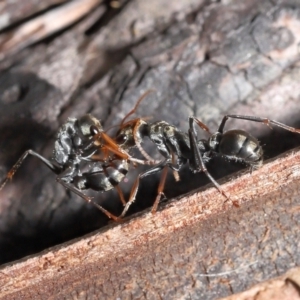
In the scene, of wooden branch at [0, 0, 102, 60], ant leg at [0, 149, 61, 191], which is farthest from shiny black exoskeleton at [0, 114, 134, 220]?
wooden branch at [0, 0, 102, 60]

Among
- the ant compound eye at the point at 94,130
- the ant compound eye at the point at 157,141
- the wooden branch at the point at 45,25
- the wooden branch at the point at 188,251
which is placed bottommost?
the ant compound eye at the point at 157,141

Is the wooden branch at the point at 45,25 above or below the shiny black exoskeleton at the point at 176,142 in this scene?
above

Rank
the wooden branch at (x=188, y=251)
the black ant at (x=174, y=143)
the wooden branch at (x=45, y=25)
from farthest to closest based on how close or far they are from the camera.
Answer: the wooden branch at (x=45, y=25) → the black ant at (x=174, y=143) → the wooden branch at (x=188, y=251)

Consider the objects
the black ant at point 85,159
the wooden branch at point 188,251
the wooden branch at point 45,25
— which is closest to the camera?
the wooden branch at point 188,251

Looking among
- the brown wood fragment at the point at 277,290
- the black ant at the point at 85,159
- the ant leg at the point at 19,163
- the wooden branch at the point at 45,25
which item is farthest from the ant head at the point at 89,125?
the brown wood fragment at the point at 277,290

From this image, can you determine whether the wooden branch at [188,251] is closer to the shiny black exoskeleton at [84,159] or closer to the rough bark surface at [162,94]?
the shiny black exoskeleton at [84,159]

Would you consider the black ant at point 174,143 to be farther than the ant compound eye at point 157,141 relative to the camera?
No

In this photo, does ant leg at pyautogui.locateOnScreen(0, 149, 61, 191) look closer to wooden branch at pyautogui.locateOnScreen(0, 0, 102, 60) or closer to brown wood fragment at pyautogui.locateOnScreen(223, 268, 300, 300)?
wooden branch at pyautogui.locateOnScreen(0, 0, 102, 60)
